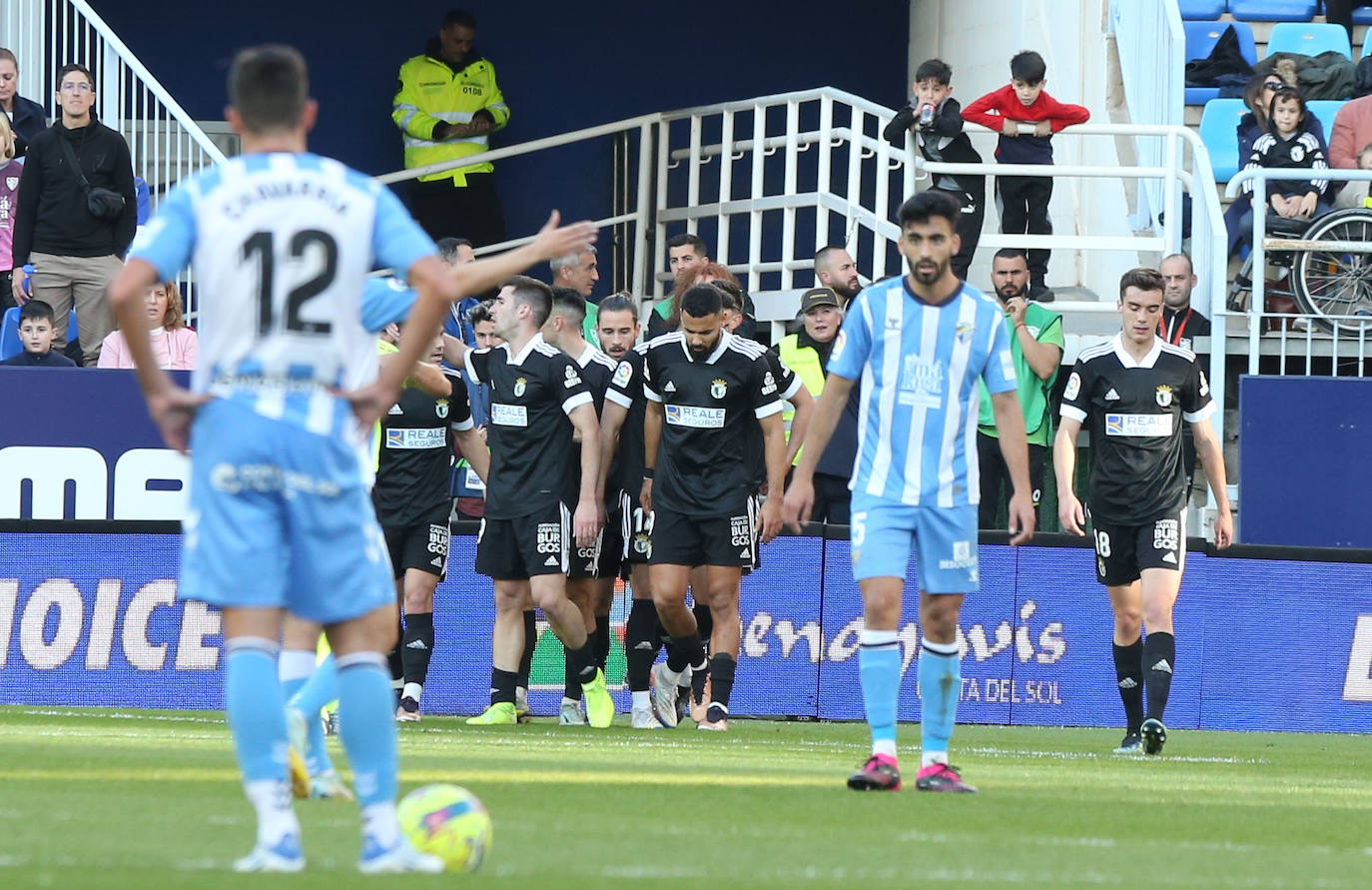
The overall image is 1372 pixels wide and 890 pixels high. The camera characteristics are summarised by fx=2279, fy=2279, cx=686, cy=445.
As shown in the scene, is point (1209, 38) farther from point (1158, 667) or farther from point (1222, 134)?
point (1158, 667)

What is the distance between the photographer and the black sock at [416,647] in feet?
40.1

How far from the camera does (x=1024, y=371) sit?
14.6 meters

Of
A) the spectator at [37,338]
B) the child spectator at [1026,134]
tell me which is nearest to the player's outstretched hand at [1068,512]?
the child spectator at [1026,134]

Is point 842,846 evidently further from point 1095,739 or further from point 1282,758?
point 1095,739

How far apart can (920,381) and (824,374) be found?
5.87 metres

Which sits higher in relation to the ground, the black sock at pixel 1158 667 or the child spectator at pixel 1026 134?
the child spectator at pixel 1026 134

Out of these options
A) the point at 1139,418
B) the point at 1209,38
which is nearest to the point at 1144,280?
the point at 1139,418

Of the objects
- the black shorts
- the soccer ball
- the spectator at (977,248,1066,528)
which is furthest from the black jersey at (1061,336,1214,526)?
the soccer ball

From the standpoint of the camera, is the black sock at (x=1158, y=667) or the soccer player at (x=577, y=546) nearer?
the black sock at (x=1158, y=667)

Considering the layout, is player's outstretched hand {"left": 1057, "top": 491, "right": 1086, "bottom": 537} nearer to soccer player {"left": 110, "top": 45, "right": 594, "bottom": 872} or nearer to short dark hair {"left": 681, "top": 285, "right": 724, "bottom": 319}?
short dark hair {"left": 681, "top": 285, "right": 724, "bottom": 319}

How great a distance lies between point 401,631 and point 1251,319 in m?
6.16

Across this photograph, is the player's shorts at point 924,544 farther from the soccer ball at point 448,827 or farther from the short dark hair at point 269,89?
the short dark hair at point 269,89

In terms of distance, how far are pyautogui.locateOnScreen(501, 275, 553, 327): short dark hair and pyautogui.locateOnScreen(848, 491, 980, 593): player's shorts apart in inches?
167

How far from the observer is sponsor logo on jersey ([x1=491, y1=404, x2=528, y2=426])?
476 inches
